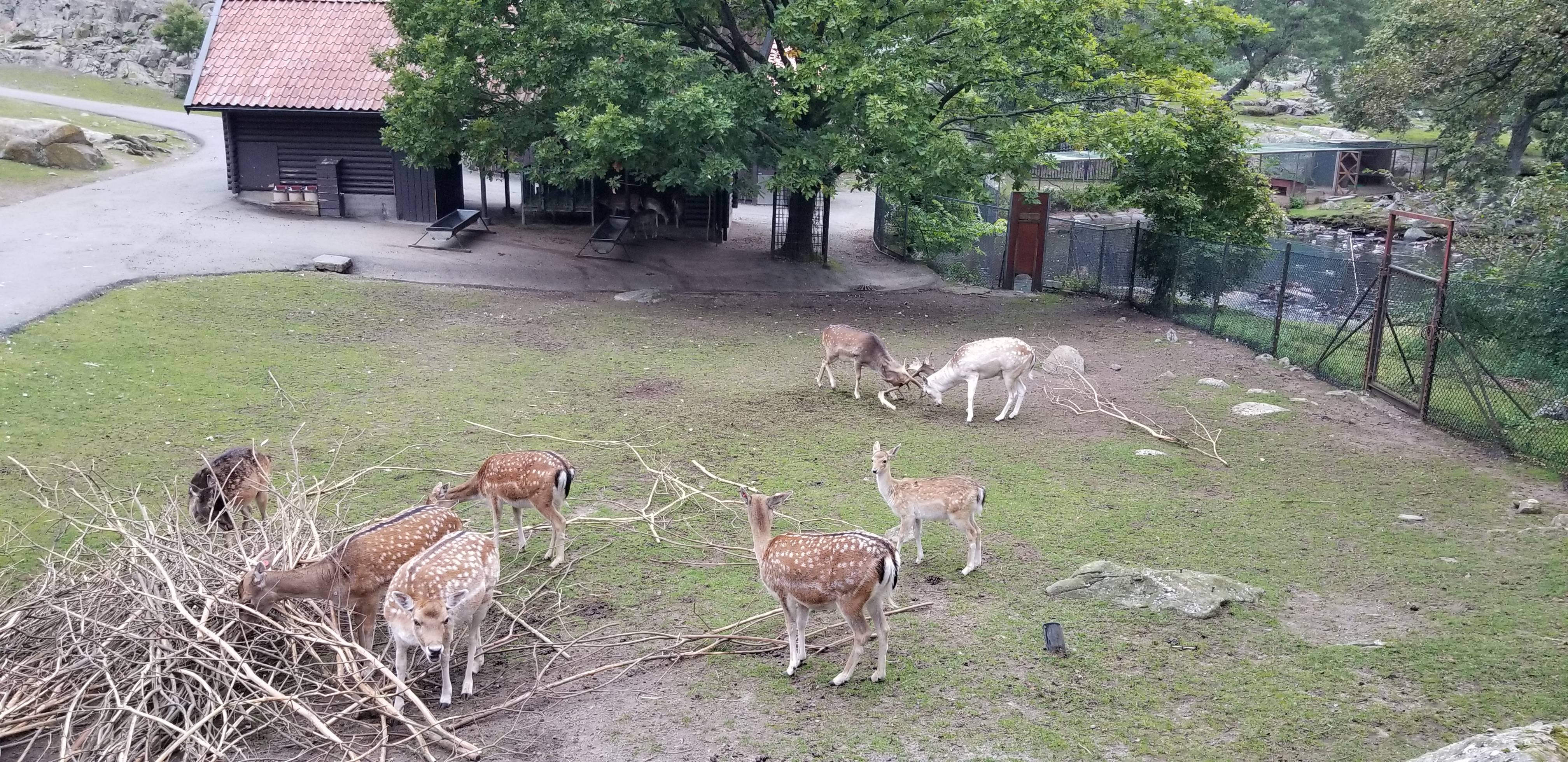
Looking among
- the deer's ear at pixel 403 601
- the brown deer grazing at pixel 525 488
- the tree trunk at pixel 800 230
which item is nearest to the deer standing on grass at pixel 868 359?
the brown deer grazing at pixel 525 488

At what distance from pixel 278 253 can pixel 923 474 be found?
1509 centimetres

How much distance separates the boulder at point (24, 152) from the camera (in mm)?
27406

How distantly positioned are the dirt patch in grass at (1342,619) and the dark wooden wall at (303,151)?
74.7ft

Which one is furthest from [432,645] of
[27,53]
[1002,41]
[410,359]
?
[27,53]

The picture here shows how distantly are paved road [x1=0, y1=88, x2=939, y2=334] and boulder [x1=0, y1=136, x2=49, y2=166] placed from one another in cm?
184

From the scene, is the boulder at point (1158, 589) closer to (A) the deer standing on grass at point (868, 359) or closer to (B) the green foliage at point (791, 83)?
(A) the deer standing on grass at point (868, 359)

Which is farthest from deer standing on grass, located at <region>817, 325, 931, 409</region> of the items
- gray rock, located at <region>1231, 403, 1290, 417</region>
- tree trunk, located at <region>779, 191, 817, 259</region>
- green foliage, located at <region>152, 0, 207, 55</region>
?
green foliage, located at <region>152, 0, 207, 55</region>

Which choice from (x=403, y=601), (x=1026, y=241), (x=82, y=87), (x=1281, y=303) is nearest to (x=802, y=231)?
(x=1026, y=241)

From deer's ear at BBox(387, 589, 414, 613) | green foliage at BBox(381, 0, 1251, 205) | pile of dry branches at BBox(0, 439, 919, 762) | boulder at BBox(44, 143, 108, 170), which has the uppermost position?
green foliage at BBox(381, 0, 1251, 205)

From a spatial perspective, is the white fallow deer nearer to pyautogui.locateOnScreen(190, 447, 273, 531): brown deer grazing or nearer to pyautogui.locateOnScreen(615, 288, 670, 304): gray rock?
pyautogui.locateOnScreen(190, 447, 273, 531): brown deer grazing

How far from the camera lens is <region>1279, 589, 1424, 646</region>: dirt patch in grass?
25.7 feet

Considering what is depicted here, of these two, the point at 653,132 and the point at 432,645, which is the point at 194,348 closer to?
the point at 653,132

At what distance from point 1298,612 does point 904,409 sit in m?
→ 6.71

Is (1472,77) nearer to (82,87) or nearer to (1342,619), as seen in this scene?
(1342,619)
